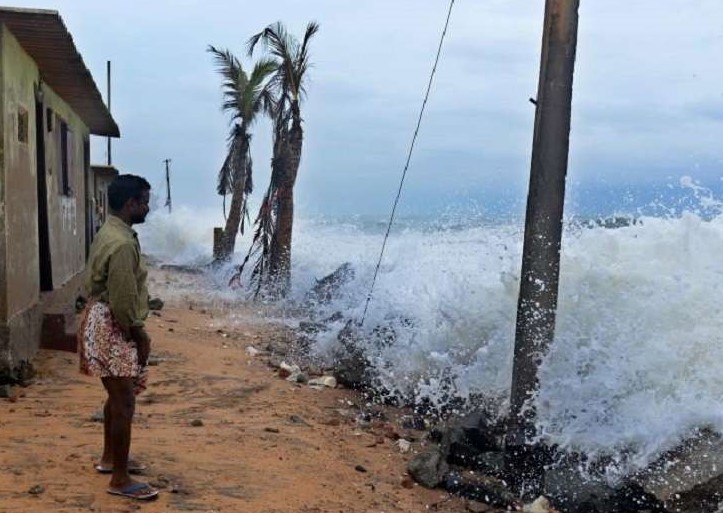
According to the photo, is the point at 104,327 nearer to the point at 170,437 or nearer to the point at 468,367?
the point at 170,437

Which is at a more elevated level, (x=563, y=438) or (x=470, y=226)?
(x=470, y=226)

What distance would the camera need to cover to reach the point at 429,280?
11141 millimetres

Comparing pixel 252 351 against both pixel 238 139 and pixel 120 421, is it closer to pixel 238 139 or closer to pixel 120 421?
pixel 120 421

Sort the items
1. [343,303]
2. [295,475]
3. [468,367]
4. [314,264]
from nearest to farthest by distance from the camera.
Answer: [295,475] → [468,367] → [343,303] → [314,264]

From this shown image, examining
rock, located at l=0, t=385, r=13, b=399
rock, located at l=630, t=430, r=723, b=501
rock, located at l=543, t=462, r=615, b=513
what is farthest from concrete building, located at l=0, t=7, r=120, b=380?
rock, located at l=630, t=430, r=723, b=501

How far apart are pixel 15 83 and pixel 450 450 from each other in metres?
5.44

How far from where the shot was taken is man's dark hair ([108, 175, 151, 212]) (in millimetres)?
4059

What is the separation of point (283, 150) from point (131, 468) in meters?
12.1

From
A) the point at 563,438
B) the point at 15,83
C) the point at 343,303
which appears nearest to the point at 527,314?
the point at 563,438

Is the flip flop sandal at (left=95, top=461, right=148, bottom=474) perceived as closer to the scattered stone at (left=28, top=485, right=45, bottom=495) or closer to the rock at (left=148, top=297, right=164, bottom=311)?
the scattered stone at (left=28, top=485, right=45, bottom=495)

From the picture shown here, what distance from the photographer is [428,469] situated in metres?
5.22

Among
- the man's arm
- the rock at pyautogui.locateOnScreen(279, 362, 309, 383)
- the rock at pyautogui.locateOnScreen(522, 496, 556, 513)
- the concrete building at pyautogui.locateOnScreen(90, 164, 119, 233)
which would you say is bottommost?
the rock at pyautogui.locateOnScreen(522, 496, 556, 513)

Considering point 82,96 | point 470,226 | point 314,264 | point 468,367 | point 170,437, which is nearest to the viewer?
point 170,437

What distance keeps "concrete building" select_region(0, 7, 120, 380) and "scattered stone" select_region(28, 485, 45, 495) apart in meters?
2.96
